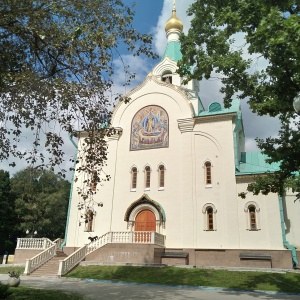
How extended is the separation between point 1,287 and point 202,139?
16.3 m

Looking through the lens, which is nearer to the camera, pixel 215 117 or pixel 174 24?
pixel 215 117

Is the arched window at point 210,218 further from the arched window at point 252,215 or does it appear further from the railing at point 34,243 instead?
the railing at point 34,243

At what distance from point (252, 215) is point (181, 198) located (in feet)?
14.6

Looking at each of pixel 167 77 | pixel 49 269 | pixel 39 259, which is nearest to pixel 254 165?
pixel 167 77

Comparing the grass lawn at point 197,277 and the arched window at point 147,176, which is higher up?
the arched window at point 147,176

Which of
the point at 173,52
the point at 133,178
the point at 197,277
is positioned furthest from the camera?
the point at 173,52

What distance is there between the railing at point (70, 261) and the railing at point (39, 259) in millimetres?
2254

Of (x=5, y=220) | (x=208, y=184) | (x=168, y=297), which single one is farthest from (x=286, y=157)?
(x=5, y=220)

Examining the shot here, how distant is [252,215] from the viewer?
1992 cm

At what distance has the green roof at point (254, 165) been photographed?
67.8 ft

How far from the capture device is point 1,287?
27.5 feet

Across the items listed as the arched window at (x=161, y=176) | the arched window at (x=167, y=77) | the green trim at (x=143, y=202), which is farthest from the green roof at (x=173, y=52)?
the green trim at (x=143, y=202)

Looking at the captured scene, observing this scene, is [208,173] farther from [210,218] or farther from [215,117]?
[215,117]

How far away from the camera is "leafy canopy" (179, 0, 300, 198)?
771cm
